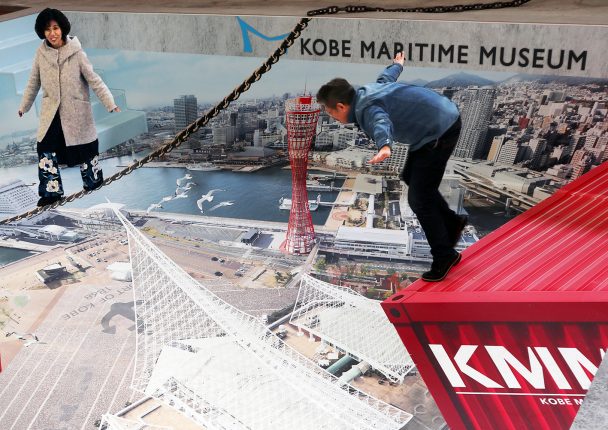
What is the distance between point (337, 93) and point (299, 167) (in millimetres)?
914

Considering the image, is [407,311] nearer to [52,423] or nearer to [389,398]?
[389,398]

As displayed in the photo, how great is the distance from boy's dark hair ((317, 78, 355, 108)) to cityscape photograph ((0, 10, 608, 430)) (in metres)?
0.21

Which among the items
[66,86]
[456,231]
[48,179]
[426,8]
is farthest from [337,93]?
[426,8]

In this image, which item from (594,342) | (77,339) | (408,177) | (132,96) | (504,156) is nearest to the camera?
(594,342)

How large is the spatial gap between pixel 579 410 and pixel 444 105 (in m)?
1.07

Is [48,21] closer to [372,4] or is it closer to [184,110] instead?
[184,110]

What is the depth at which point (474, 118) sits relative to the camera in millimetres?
2719

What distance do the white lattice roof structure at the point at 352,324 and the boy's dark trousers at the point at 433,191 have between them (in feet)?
1.07

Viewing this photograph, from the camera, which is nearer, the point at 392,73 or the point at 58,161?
the point at 392,73

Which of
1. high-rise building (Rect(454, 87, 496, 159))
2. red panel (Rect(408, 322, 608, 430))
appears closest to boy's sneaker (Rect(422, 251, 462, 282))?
red panel (Rect(408, 322, 608, 430))

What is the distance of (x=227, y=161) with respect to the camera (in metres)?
3.33

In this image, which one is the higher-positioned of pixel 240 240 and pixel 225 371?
pixel 240 240

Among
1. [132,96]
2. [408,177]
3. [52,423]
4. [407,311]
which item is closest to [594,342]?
[407,311]

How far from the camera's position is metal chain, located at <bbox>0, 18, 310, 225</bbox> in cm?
294
